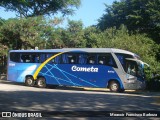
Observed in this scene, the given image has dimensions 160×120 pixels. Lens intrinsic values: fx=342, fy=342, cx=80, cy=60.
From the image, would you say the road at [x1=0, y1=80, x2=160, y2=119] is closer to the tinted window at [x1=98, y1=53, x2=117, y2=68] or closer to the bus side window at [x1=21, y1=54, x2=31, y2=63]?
the tinted window at [x1=98, y1=53, x2=117, y2=68]

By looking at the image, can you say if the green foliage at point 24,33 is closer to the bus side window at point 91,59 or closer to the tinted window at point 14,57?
the tinted window at point 14,57

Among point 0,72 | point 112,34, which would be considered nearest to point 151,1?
point 112,34

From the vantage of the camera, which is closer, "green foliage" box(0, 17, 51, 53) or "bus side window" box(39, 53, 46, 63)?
"bus side window" box(39, 53, 46, 63)

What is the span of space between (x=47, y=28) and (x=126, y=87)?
736 inches

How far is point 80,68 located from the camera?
2631cm

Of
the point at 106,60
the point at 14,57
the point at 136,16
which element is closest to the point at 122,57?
the point at 106,60

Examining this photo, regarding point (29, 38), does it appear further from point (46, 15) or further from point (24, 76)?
point (24, 76)

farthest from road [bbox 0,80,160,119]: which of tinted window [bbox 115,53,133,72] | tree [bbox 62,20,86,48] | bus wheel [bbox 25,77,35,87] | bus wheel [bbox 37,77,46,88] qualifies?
tree [bbox 62,20,86,48]

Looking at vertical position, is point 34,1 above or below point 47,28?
below

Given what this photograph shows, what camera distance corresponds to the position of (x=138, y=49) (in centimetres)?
3170

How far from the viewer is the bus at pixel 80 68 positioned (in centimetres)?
2488

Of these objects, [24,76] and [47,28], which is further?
[47,28]

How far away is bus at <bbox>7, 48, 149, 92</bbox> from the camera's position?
2488cm

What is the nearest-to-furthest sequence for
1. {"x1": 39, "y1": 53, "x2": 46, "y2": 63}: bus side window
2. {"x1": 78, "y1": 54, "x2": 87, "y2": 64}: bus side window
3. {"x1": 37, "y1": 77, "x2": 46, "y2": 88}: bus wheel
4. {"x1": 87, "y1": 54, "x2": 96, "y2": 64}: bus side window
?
1. {"x1": 87, "y1": 54, "x2": 96, "y2": 64}: bus side window
2. {"x1": 78, "y1": 54, "x2": 87, "y2": 64}: bus side window
3. {"x1": 39, "y1": 53, "x2": 46, "y2": 63}: bus side window
4. {"x1": 37, "y1": 77, "x2": 46, "y2": 88}: bus wheel
